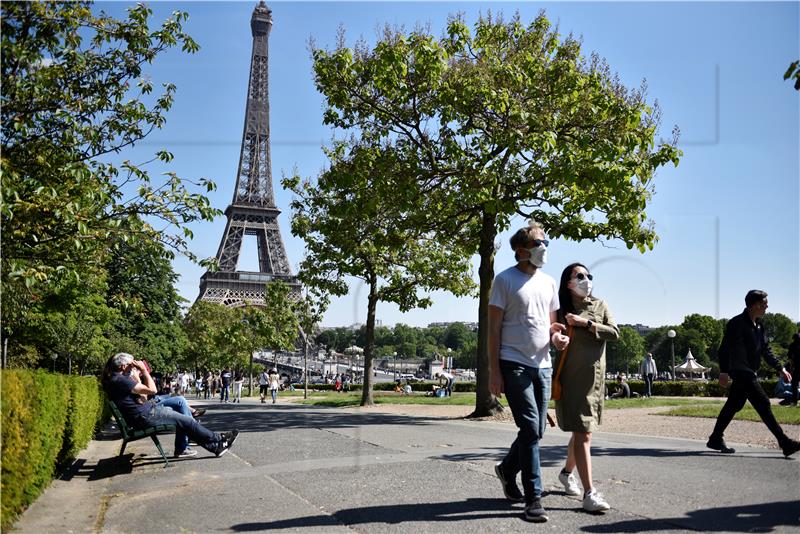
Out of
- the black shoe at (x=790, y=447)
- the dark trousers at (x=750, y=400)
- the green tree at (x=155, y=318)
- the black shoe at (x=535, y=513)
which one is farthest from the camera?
the green tree at (x=155, y=318)

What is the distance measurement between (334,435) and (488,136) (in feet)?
27.0

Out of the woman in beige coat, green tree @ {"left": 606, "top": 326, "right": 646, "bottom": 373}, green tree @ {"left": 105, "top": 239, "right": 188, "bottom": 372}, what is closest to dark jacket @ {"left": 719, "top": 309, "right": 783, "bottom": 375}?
the woman in beige coat

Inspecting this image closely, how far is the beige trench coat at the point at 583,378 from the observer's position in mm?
5535

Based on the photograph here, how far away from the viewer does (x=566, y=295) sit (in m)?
5.84

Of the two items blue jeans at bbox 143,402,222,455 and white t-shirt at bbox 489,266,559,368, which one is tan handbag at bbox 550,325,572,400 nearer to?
white t-shirt at bbox 489,266,559,368

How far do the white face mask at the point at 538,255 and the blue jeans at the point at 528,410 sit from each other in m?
0.79

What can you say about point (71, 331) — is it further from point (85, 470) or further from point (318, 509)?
point (318, 509)

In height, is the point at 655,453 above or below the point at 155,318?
below

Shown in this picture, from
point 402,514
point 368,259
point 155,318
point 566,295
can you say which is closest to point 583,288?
point 566,295

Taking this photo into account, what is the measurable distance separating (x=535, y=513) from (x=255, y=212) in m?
103

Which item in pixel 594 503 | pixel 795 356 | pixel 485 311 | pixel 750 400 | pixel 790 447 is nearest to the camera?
pixel 594 503

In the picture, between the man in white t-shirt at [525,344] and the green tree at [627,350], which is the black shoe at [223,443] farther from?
the green tree at [627,350]

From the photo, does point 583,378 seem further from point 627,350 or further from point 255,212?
point 627,350

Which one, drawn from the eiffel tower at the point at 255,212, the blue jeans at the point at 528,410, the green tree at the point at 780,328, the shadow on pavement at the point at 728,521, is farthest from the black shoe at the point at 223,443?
the green tree at the point at 780,328
